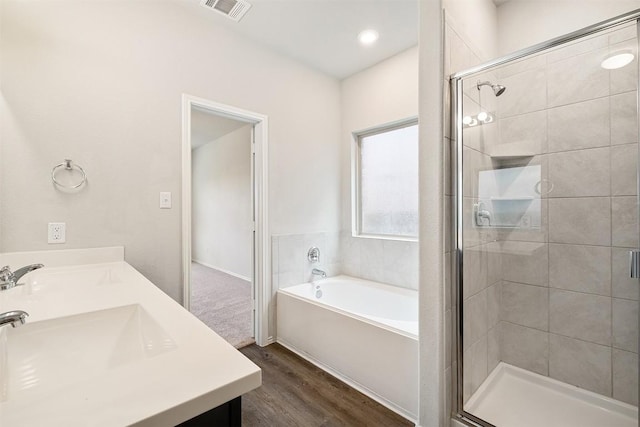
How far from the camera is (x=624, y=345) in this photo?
1629 millimetres

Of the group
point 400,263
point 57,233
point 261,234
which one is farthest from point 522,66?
point 57,233

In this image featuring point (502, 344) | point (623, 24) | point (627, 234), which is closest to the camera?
point (623, 24)

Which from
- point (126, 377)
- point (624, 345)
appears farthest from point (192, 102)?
point (624, 345)

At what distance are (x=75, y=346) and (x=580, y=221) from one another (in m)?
2.51

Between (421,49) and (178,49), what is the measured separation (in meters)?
1.67

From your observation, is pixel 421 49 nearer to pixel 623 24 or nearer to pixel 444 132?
pixel 444 132

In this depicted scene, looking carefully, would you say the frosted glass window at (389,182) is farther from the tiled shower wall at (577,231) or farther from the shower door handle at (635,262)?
the shower door handle at (635,262)

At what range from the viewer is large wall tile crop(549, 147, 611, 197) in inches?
66.0

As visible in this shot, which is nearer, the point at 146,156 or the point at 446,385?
the point at 446,385

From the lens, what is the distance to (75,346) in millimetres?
829

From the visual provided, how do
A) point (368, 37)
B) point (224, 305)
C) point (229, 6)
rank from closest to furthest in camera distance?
point (229, 6) → point (368, 37) → point (224, 305)

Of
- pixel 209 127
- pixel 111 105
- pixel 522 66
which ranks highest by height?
pixel 209 127

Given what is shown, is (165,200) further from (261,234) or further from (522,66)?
(522,66)

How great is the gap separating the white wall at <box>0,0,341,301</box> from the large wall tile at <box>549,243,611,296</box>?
86.9 inches
